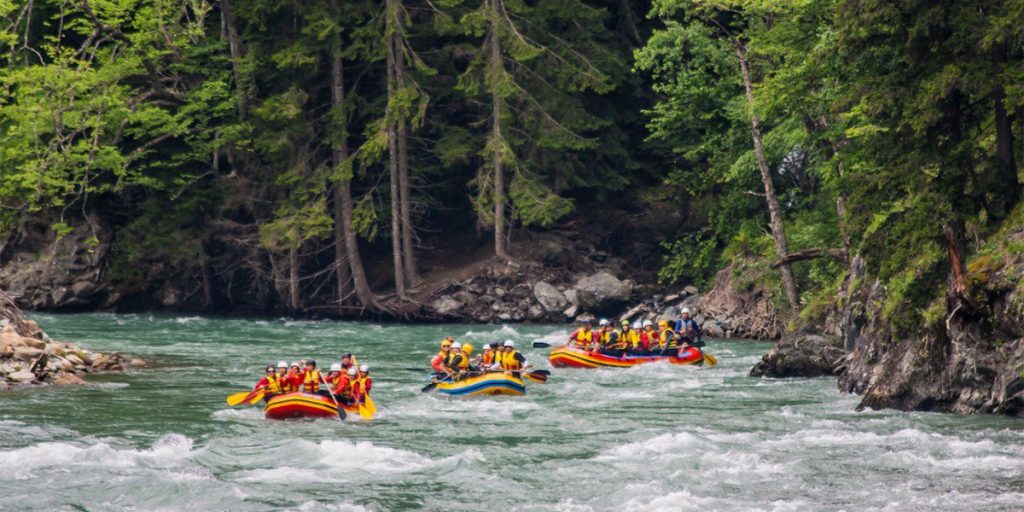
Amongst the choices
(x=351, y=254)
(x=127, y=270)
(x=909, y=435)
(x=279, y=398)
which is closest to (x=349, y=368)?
(x=279, y=398)

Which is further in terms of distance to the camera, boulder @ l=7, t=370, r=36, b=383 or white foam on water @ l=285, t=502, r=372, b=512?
boulder @ l=7, t=370, r=36, b=383

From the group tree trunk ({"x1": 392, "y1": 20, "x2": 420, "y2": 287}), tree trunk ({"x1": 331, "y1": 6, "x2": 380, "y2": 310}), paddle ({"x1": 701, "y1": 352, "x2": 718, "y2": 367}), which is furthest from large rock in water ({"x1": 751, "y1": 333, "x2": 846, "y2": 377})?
tree trunk ({"x1": 331, "y1": 6, "x2": 380, "y2": 310})

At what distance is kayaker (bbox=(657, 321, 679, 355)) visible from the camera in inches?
1233

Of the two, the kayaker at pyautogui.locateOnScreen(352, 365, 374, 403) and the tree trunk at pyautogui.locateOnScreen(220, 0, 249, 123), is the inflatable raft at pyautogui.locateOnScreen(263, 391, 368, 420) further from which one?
the tree trunk at pyautogui.locateOnScreen(220, 0, 249, 123)

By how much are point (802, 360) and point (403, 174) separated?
18.8 metres

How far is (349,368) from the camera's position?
24.1 metres

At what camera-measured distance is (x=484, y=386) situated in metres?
25.8

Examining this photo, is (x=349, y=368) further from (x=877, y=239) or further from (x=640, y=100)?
(x=640, y=100)

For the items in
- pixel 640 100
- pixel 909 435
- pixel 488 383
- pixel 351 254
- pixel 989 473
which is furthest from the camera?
pixel 640 100

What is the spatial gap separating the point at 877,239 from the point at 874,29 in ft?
11.3

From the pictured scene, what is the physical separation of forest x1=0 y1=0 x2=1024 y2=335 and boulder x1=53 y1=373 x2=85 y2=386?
15.6 m

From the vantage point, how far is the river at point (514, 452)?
52.0ft

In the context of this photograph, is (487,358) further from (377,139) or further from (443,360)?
(377,139)

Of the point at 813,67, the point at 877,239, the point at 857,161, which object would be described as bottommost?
the point at 877,239
